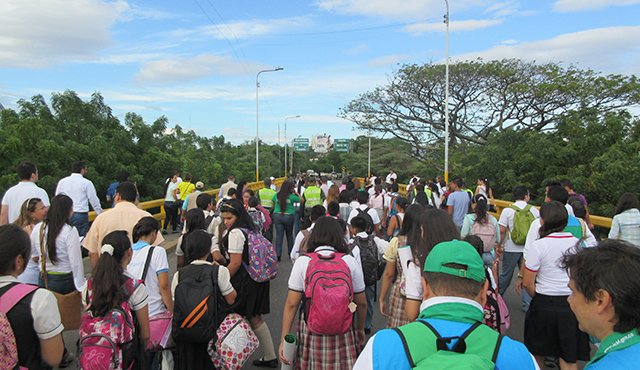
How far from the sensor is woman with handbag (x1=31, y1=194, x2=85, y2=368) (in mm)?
4070

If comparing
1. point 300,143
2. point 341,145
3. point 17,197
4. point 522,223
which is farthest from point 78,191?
point 300,143

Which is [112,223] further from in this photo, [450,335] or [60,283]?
[450,335]

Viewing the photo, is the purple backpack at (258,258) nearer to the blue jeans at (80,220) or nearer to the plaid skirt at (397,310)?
the plaid skirt at (397,310)

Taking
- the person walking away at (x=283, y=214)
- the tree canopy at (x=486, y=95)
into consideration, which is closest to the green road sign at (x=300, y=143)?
the tree canopy at (x=486, y=95)

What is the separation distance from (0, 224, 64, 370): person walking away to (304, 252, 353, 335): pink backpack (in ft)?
4.97

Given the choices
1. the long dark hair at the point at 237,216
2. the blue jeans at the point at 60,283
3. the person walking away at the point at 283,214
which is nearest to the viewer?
the blue jeans at the point at 60,283

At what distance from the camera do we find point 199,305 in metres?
3.40

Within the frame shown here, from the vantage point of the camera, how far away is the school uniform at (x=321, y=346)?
3.26m

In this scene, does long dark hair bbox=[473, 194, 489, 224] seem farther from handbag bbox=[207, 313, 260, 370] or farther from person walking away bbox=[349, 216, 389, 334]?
handbag bbox=[207, 313, 260, 370]

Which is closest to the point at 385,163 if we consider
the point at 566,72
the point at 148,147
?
the point at 566,72

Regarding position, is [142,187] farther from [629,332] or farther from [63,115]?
[629,332]

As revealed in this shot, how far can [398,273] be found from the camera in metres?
3.89

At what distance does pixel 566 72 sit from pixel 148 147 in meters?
20.0

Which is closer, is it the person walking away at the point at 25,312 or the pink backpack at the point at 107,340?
the person walking away at the point at 25,312
